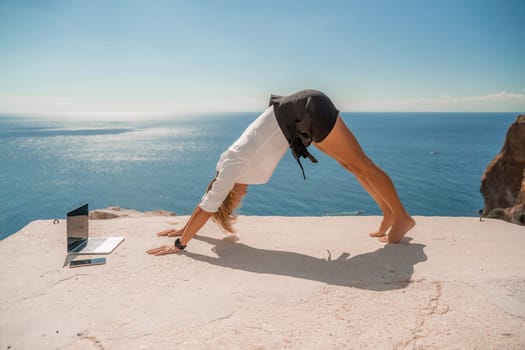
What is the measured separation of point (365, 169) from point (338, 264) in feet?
4.17

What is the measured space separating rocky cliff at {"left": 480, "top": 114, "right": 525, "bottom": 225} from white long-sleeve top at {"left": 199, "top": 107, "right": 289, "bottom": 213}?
55.8 ft

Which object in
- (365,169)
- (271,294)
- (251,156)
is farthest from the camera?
(365,169)

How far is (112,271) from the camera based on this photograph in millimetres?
3408

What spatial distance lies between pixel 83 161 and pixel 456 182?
60.7 metres

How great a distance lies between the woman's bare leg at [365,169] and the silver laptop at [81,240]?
309 centimetres

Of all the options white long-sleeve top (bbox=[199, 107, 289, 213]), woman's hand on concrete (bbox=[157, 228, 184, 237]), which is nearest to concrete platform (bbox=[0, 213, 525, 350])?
woman's hand on concrete (bbox=[157, 228, 184, 237])

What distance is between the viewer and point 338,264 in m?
3.64

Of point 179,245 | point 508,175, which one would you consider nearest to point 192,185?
point 508,175

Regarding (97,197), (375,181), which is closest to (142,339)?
(375,181)

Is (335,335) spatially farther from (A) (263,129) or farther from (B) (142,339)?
(A) (263,129)

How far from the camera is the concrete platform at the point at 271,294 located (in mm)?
2238

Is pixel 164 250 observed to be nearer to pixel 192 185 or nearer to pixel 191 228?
pixel 191 228

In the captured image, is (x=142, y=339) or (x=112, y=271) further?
(x=112, y=271)

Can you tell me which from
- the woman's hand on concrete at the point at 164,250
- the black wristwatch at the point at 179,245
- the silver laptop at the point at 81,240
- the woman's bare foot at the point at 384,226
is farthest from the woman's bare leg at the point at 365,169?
the silver laptop at the point at 81,240
